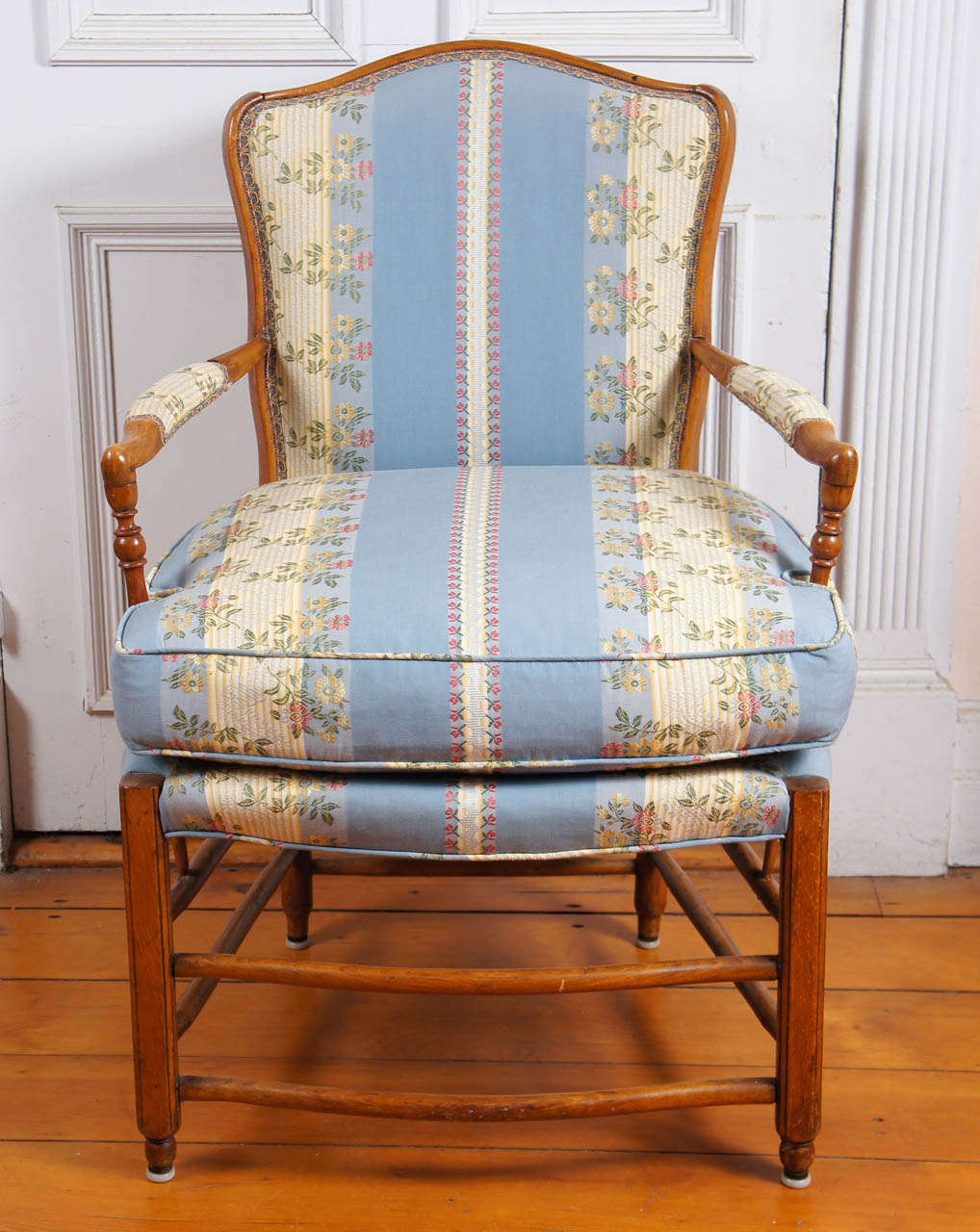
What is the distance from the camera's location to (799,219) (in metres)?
1.56

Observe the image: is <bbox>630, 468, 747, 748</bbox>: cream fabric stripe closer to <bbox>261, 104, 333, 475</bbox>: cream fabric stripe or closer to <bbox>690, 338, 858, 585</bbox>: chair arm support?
<bbox>690, 338, 858, 585</bbox>: chair arm support

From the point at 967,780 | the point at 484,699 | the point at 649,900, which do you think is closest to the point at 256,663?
the point at 484,699

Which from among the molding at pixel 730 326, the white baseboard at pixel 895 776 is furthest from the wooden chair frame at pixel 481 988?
the molding at pixel 730 326

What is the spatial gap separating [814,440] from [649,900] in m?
0.66

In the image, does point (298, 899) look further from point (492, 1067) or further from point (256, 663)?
point (256, 663)

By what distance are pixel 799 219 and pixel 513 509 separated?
73 centimetres

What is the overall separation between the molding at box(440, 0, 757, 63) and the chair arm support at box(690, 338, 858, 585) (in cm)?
55

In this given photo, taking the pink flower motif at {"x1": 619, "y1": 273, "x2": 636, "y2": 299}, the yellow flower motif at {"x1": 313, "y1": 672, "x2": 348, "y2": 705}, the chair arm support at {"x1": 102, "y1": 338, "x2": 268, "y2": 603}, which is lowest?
the yellow flower motif at {"x1": 313, "y1": 672, "x2": 348, "y2": 705}

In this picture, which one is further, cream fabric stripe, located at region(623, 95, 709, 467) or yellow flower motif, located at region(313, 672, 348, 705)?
cream fabric stripe, located at region(623, 95, 709, 467)

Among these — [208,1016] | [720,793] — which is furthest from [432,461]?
[208,1016]

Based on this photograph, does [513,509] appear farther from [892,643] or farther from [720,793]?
[892,643]

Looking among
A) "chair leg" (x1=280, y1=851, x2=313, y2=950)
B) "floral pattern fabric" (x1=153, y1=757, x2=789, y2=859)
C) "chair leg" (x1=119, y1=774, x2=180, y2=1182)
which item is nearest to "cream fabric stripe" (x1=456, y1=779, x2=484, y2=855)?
"floral pattern fabric" (x1=153, y1=757, x2=789, y2=859)

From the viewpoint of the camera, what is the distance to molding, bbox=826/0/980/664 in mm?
1504

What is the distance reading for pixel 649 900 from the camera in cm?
145
